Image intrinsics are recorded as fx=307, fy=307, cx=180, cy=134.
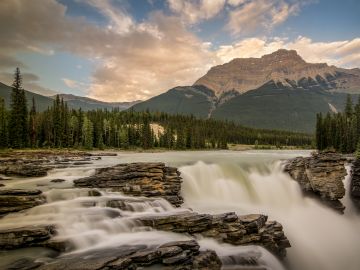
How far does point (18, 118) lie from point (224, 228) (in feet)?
244

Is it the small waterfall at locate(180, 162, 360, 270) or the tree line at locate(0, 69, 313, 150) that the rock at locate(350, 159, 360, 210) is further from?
the tree line at locate(0, 69, 313, 150)

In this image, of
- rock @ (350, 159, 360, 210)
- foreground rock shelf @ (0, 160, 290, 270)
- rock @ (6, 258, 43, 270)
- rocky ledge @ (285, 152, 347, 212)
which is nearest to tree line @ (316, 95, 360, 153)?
rock @ (350, 159, 360, 210)

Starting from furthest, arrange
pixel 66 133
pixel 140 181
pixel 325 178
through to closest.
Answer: pixel 66 133 < pixel 325 178 < pixel 140 181

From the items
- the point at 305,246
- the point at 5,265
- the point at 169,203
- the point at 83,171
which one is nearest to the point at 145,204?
the point at 169,203

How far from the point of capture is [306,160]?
37.6m

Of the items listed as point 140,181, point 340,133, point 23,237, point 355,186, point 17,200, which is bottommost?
point 23,237

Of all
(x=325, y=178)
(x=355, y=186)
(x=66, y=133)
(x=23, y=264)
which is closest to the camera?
(x=23, y=264)

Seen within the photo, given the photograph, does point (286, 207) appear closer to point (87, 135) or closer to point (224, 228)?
point (224, 228)

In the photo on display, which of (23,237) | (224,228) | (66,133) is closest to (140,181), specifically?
(224,228)

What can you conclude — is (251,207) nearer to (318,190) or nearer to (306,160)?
(318,190)

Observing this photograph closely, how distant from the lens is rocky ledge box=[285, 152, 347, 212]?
33.9 m

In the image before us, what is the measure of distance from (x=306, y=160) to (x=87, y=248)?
29404 mm

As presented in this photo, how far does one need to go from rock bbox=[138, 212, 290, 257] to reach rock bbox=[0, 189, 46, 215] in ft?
24.8

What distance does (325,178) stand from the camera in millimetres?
34688
